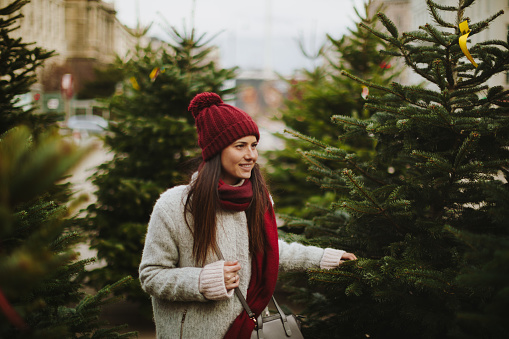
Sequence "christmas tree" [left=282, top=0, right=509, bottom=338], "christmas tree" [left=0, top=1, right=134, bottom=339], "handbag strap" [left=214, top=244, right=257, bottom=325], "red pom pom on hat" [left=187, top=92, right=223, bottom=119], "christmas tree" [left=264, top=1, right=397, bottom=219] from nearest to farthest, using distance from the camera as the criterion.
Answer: "christmas tree" [left=0, top=1, right=134, bottom=339]
"handbag strap" [left=214, top=244, right=257, bottom=325]
"christmas tree" [left=282, top=0, right=509, bottom=338]
"red pom pom on hat" [left=187, top=92, right=223, bottom=119]
"christmas tree" [left=264, top=1, right=397, bottom=219]

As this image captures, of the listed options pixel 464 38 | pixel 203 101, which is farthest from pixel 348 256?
pixel 464 38

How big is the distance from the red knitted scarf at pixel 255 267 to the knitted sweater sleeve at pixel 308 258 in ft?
0.79

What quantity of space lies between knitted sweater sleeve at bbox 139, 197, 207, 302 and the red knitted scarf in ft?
0.96

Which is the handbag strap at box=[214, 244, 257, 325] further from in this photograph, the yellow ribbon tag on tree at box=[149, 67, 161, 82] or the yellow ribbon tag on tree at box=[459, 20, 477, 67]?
the yellow ribbon tag on tree at box=[149, 67, 161, 82]

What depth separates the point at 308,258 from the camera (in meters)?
2.43

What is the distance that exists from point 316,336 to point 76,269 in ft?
5.67

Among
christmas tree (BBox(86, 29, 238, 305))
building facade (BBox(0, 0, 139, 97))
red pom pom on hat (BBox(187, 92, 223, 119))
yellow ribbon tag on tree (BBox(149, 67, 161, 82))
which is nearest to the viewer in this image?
red pom pom on hat (BBox(187, 92, 223, 119))

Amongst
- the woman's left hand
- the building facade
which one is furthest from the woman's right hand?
the building facade

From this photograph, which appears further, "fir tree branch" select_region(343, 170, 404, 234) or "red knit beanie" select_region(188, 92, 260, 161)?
"fir tree branch" select_region(343, 170, 404, 234)

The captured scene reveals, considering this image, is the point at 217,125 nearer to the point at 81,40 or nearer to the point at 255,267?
the point at 255,267

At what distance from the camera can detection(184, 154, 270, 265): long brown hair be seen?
81.3 inches

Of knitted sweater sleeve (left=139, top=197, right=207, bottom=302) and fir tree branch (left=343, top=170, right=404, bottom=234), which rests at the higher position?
fir tree branch (left=343, top=170, right=404, bottom=234)

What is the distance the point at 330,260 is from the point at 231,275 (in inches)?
28.6

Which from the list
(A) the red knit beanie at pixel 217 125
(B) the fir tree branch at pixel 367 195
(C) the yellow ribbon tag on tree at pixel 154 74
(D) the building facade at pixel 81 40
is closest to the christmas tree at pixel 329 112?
(C) the yellow ribbon tag on tree at pixel 154 74
